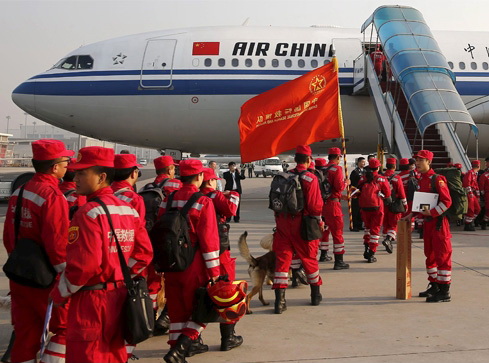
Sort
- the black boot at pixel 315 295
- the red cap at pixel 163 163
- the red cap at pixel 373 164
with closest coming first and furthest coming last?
the black boot at pixel 315 295
the red cap at pixel 163 163
the red cap at pixel 373 164

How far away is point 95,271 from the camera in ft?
11.4

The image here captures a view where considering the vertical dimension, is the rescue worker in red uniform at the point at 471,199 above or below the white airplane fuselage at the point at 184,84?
below

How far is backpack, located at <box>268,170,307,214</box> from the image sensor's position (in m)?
6.62

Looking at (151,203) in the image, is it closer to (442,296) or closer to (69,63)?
(442,296)

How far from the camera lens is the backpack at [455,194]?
23.9ft

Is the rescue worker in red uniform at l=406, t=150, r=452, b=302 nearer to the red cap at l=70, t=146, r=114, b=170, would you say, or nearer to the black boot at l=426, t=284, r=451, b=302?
the black boot at l=426, t=284, r=451, b=302

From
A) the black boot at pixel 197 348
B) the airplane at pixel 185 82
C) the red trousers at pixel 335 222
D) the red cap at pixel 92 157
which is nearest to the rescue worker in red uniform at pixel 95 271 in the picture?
the red cap at pixel 92 157

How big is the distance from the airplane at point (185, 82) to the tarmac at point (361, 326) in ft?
30.1

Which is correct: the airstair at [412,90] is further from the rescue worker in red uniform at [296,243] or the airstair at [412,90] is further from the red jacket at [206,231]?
the red jacket at [206,231]

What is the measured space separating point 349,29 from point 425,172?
1284cm

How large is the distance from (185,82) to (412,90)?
6.48 m

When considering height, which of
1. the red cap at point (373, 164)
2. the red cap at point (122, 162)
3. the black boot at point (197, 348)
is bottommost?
the black boot at point (197, 348)

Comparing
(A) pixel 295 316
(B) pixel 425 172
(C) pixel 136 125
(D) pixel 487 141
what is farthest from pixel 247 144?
(D) pixel 487 141

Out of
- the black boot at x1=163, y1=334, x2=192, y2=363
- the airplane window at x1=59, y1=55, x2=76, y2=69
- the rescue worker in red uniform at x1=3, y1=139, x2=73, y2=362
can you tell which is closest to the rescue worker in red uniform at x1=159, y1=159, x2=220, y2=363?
the black boot at x1=163, y1=334, x2=192, y2=363
